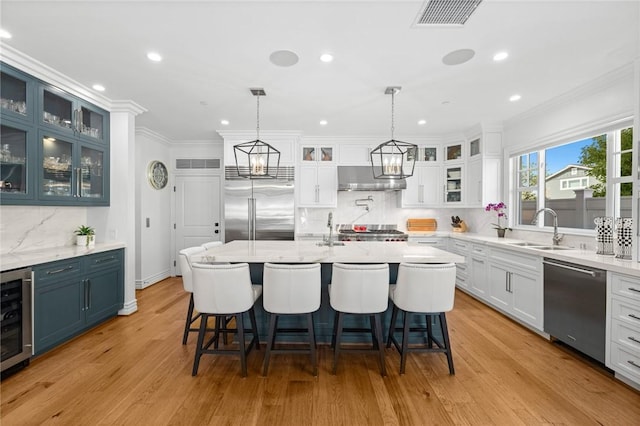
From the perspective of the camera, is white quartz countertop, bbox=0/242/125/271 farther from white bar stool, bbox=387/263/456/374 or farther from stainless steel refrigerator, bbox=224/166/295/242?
white bar stool, bbox=387/263/456/374

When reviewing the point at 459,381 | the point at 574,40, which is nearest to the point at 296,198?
the point at 459,381

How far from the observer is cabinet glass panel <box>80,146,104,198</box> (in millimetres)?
3436

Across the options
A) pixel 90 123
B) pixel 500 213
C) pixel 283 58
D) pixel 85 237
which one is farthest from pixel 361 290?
pixel 90 123

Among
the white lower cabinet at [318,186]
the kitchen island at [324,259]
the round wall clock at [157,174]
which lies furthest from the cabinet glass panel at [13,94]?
the white lower cabinet at [318,186]

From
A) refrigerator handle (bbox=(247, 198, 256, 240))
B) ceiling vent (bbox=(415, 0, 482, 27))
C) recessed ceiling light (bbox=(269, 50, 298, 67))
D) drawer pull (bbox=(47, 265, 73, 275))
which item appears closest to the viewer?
ceiling vent (bbox=(415, 0, 482, 27))

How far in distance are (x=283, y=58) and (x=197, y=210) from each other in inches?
159

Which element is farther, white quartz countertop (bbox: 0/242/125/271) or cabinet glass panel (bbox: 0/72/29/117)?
cabinet glass panel (bbox: 0/72/29/117)

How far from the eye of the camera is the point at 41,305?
8.68ft

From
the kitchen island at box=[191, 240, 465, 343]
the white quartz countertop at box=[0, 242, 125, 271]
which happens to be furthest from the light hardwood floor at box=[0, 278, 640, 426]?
the white quartz countertop at box=[0, 242, 125, 271]

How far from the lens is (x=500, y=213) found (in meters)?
4.57

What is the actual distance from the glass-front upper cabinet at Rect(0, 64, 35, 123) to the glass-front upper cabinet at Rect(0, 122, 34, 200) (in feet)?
0.37

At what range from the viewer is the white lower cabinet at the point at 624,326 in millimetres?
2199

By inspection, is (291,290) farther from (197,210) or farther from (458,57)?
(197,210)

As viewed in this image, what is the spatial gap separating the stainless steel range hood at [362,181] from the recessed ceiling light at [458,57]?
270 centimetres
